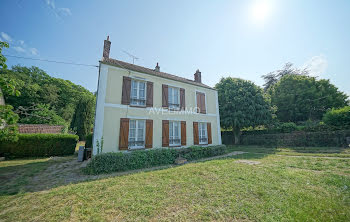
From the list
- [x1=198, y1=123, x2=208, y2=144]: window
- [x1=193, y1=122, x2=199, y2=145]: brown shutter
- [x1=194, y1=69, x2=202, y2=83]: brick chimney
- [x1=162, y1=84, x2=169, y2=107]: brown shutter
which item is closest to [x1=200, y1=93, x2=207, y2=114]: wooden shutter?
[x1=198, y1=123, x2=208, y2=144]: window

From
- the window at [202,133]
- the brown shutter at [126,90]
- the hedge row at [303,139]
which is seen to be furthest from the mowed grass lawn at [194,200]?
the hedge row at [303,139]

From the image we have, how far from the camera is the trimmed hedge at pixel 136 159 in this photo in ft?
20.4

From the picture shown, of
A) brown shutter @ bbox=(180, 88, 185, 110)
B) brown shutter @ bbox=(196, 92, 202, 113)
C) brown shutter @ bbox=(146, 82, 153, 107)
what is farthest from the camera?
brown shutter @ bbox=(196, 92, 202, 113)

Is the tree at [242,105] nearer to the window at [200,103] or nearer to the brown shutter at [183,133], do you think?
the window at [200,103]

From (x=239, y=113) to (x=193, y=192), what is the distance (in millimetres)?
14521

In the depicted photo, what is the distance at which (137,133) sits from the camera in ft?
28.0

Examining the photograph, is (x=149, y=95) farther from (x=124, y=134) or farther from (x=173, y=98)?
(x=124, y=134)

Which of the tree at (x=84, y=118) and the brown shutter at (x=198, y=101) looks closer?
the brown shutter at (x=198, y=101)

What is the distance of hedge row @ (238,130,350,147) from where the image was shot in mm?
11962

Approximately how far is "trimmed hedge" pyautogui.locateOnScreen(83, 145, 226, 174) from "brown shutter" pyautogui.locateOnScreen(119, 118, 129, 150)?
0.85 m

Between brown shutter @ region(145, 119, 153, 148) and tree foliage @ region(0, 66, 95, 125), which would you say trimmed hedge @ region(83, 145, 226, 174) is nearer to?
brown shutter @ region(145, 119, 153, 148)

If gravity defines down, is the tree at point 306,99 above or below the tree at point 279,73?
below

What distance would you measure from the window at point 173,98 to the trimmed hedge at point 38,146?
9.20 metres

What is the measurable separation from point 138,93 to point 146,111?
4.56ft
